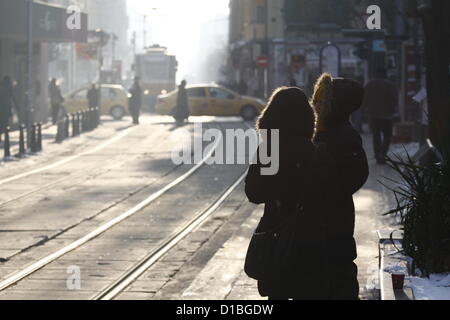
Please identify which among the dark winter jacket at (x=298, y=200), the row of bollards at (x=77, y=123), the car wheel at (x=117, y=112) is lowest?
the car wheel at (x=117, y=112)

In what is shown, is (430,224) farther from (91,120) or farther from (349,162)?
(91,120)

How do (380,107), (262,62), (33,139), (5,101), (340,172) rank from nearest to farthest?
(340,172)
(380,107)
(33,139)
(5,101)
(262,62)

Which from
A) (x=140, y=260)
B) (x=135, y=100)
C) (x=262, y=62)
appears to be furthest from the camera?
(x=262, y=62)

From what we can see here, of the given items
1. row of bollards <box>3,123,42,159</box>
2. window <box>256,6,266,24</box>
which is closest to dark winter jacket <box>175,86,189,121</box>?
row of bollards <box>3,123,42,159</box>

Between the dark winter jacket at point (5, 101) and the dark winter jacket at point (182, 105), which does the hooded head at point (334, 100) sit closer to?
the dark winter jacket at point (5, 101)

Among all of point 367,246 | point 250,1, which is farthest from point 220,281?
point 250,1

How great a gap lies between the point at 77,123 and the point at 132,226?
899 inches

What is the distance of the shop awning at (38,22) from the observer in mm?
38688

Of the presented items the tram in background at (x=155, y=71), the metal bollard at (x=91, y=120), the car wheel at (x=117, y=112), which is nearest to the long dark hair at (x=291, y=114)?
the metal bollard at (x=91, y=120)

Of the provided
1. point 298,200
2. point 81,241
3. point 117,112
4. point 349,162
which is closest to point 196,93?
point 117,112

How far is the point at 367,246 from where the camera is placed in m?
12.8

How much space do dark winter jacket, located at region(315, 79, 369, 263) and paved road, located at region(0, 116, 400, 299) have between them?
134 inches

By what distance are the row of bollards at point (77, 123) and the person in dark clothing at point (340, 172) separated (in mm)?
28214

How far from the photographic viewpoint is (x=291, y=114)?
19.8ft
